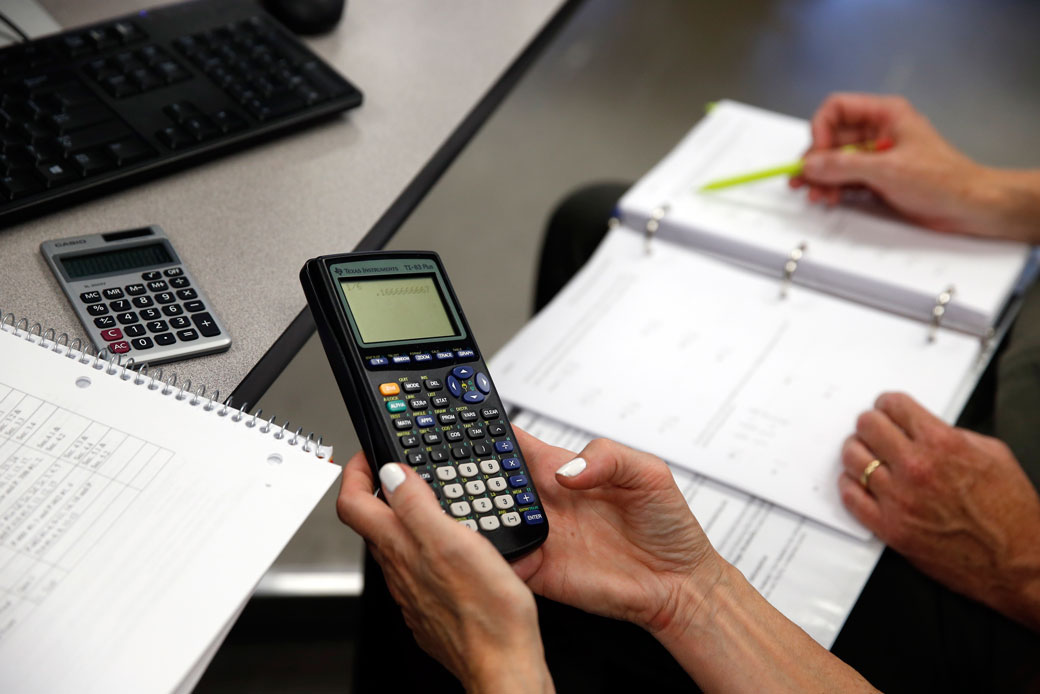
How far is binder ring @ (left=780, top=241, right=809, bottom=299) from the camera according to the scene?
89 cm

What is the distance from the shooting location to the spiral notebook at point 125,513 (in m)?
0.42

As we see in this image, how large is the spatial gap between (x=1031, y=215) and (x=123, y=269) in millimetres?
832

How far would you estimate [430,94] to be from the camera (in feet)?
2.81

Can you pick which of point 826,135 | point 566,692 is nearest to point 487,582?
point 566,692

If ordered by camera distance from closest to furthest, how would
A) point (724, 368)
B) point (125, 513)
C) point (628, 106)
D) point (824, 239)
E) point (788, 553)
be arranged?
point (125, 513) → point (788, 553) → point (724, 368) → point (824, 239) → point (628, 106)

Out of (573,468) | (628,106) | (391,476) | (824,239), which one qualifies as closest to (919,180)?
(824,239)

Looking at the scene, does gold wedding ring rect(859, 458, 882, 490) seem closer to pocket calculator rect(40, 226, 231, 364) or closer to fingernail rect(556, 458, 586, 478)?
fingernail rect(556, 458, 586, 478)

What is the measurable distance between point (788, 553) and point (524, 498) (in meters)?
0.24

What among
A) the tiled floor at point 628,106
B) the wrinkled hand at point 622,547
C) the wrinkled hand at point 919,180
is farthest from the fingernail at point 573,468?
the tiled floor at point 628,106

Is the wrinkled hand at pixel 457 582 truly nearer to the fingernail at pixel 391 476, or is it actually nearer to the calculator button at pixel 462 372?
the fingernail at pixel 391 476

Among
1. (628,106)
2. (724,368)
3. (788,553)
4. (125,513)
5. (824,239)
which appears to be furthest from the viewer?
(628,106)

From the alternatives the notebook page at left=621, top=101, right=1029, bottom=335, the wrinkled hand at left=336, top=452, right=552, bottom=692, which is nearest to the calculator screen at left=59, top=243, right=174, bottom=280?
the wrinkled hand at left=336, top=452, right=552, bottom=692

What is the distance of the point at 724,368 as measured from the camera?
81cm

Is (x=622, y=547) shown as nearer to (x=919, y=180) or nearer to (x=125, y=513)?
(x=125, y=513)
